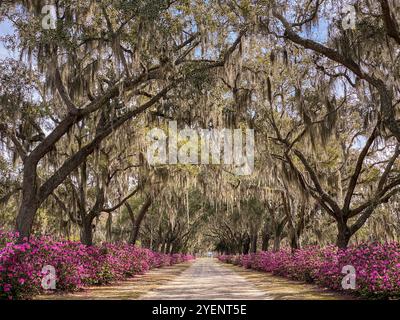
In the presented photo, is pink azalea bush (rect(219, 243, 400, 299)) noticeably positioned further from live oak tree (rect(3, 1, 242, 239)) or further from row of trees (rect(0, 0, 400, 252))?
live oak tree (rect(3, 1, 242, 239))

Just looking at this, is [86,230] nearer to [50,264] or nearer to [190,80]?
[50,264]

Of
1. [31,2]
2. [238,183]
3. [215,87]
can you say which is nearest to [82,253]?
[215,87]

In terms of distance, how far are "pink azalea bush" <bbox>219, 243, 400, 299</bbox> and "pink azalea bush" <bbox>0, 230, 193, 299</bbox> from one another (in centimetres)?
730

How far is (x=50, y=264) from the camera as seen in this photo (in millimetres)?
10836


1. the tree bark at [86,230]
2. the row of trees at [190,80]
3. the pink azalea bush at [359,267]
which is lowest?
the pink azalea bush at [359,267]

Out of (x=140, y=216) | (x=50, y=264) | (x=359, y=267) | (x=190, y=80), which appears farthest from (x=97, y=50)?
(x=140, y=216)

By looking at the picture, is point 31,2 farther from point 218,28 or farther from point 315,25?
point 315,25

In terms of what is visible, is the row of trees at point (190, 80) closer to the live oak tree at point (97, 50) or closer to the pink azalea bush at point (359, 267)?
the live oak tree at point (97, 50)

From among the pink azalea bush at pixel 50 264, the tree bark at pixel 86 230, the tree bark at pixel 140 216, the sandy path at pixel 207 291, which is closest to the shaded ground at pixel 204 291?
the sandy path at pixel 207 291

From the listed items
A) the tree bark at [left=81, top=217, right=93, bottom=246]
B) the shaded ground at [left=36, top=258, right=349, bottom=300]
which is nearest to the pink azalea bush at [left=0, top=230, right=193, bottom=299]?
the shaded ground at [left=36, top=258, right=349, bottom=300]

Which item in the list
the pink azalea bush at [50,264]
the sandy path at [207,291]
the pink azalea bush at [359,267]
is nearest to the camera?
the pink azalea bush at [50,264]

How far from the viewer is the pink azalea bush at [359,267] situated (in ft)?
31.6

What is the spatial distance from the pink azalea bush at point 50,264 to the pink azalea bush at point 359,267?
7.30 m

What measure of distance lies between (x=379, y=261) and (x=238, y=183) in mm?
13251
